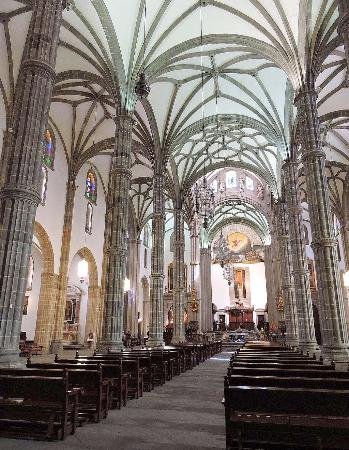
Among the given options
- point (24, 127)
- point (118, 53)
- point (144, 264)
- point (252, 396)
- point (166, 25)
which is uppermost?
point (166, 25)

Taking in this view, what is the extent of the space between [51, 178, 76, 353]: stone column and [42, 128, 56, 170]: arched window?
2017mm

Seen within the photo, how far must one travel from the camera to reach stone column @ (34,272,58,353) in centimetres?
1988

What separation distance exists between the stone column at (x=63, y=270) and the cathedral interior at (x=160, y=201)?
11cm

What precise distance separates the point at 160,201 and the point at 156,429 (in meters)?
17.2

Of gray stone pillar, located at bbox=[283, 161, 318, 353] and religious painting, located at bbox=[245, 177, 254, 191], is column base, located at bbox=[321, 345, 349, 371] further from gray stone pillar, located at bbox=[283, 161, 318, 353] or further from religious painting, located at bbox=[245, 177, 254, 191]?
Result: religious painting, located at bbox=[245, 177, 254, 191]

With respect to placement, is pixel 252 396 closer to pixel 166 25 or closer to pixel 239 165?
pixel 166 25

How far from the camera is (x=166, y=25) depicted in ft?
55.4

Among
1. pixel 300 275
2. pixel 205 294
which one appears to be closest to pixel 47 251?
pixel 300 275

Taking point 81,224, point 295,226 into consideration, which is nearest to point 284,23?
point 295,226

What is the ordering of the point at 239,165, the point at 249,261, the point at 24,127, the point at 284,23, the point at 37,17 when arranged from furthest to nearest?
1. the point at 249,261
2. the point at 239,165
3. the point at 284,23
4. the point at 37,17
5. the point at 24,127

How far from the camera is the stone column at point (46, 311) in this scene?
19875 millimetres

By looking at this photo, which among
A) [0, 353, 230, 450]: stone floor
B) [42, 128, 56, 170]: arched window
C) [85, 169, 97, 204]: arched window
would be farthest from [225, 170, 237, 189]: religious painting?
[0, 353, 230, 450]: stone floor

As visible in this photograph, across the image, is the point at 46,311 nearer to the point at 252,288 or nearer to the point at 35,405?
the point at 35,405

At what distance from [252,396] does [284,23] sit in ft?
54.0
